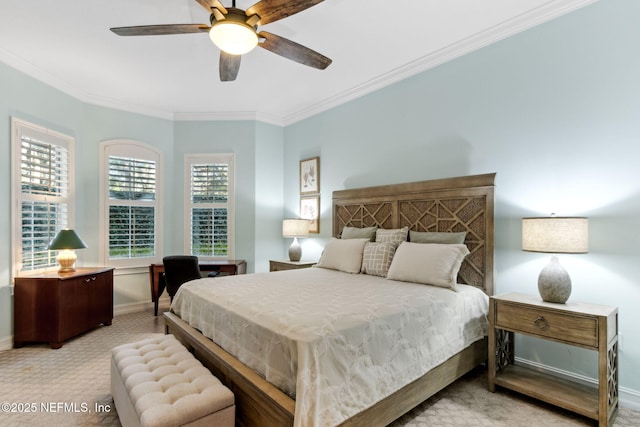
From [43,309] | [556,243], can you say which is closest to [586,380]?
[556,243]

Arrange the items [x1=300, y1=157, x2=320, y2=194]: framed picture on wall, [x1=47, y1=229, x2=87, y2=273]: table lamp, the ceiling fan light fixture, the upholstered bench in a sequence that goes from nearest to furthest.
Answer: the upholstered bench
the ceiling fan light fixture
[x1=47, y1=229, x2=87, y2=273]: table lamp
[x1=300, y1=157, x2=320, y2=194]: framed picture on wall

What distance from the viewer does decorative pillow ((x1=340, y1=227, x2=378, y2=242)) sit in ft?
12.5

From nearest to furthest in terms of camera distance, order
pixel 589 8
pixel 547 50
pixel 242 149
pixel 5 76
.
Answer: pixel 589 8, pixel 547 50, pixel 5 76, pixel 242 149

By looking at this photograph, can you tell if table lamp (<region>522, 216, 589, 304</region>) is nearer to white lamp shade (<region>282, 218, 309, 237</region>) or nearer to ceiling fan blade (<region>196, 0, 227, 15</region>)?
ceiling fan blade (<region>196, 0, 227, 15</region>)

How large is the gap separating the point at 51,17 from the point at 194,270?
2838 millimetres

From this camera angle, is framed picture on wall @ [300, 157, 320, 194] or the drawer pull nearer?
the drawer pull

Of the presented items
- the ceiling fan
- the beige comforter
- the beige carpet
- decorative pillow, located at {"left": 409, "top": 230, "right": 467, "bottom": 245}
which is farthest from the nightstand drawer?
the ceiling fan

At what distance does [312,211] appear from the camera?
503 cm

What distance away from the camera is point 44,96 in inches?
154

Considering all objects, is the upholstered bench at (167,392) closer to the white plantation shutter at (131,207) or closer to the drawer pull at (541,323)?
the drawer pull at (541,323)

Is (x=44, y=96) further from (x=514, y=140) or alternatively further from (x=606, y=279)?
(x=606, y=279)

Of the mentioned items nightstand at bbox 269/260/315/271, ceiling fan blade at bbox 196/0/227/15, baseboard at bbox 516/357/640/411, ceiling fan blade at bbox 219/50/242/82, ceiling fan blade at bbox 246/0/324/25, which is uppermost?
ceiling fan blade at bbox 246/0/324/25

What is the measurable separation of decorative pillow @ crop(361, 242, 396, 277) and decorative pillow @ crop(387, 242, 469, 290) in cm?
16

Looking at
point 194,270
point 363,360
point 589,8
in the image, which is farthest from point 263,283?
point 589,8
